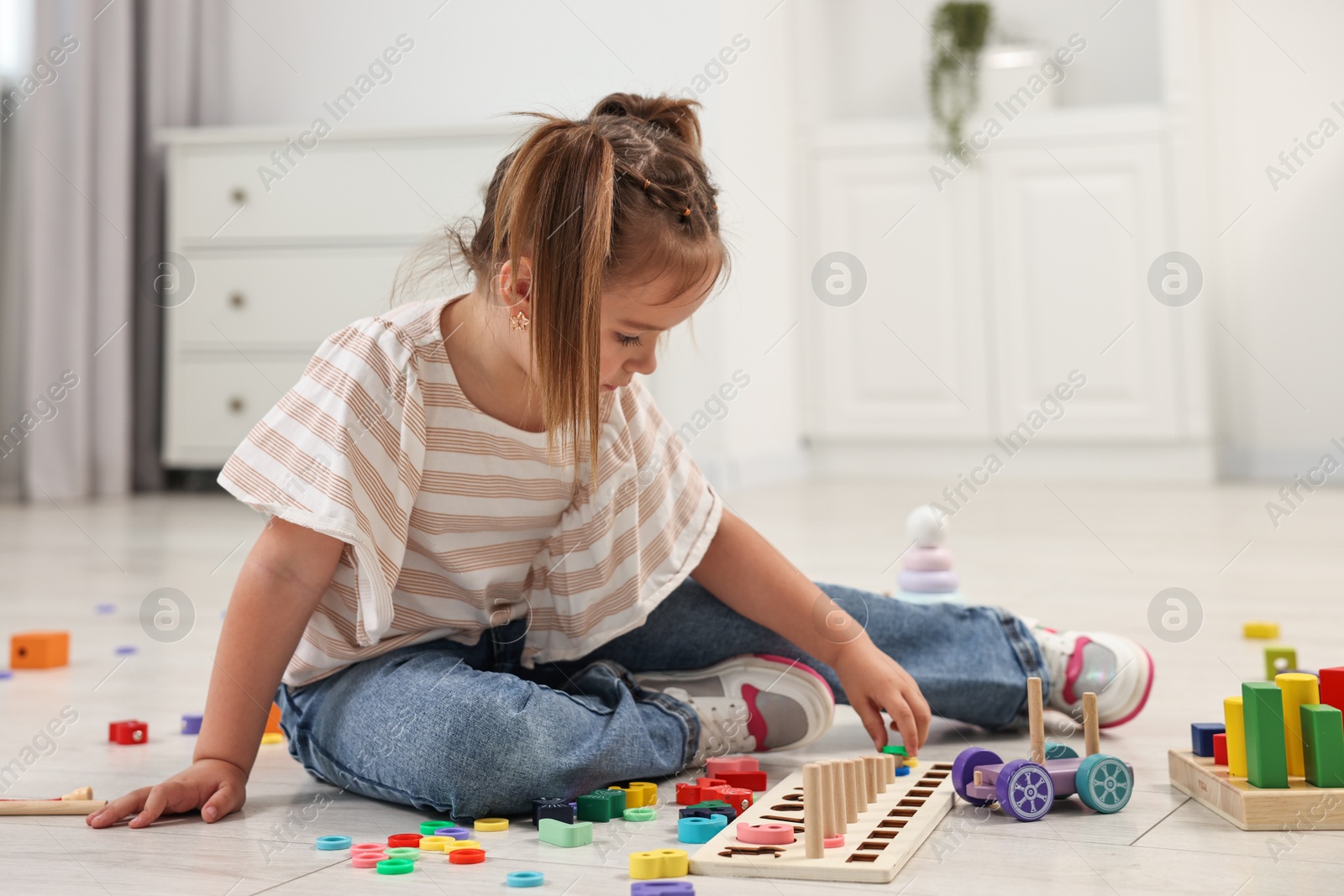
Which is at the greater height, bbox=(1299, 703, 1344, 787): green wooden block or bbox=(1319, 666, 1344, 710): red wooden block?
bbox=(1319, 666, 1344, 710): red wooden block

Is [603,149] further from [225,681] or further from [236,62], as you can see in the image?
[236,62]

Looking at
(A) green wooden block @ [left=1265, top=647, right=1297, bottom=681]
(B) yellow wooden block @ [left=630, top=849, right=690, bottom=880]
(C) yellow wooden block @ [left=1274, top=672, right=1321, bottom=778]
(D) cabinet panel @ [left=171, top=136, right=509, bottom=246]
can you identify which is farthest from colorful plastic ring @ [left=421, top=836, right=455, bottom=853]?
(D) cabinet panel @ [left=171, top=136, right=509, bottom=246]

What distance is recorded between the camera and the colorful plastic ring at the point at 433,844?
664mm

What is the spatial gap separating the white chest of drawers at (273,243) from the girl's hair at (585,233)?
6.37ft

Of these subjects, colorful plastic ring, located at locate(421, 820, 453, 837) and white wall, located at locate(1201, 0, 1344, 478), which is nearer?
colorful plastic ring, located at locate(421, 820, 453, 837)

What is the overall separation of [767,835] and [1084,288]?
2.59m

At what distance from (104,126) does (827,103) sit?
1734 millimetres

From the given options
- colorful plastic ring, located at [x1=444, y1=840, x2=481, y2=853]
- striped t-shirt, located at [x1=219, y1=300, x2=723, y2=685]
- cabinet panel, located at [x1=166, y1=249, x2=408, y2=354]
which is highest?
cabinet panel, located at [x1=166, y1=249, x2=408, y2=354]

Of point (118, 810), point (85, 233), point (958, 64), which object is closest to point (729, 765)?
point (118, 810)

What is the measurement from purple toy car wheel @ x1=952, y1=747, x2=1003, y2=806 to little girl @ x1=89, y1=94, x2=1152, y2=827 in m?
0.08

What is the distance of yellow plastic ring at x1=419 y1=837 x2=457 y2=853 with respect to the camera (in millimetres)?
664

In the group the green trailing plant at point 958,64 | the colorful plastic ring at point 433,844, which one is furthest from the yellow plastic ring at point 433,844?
the green trailing plant at point 958,64

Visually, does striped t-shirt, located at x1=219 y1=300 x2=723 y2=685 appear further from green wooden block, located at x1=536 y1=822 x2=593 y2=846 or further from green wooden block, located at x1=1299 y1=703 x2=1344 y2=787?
green wooden block, located at x1=1299 y1=703 x2=1344 y2=787

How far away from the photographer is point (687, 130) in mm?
833
